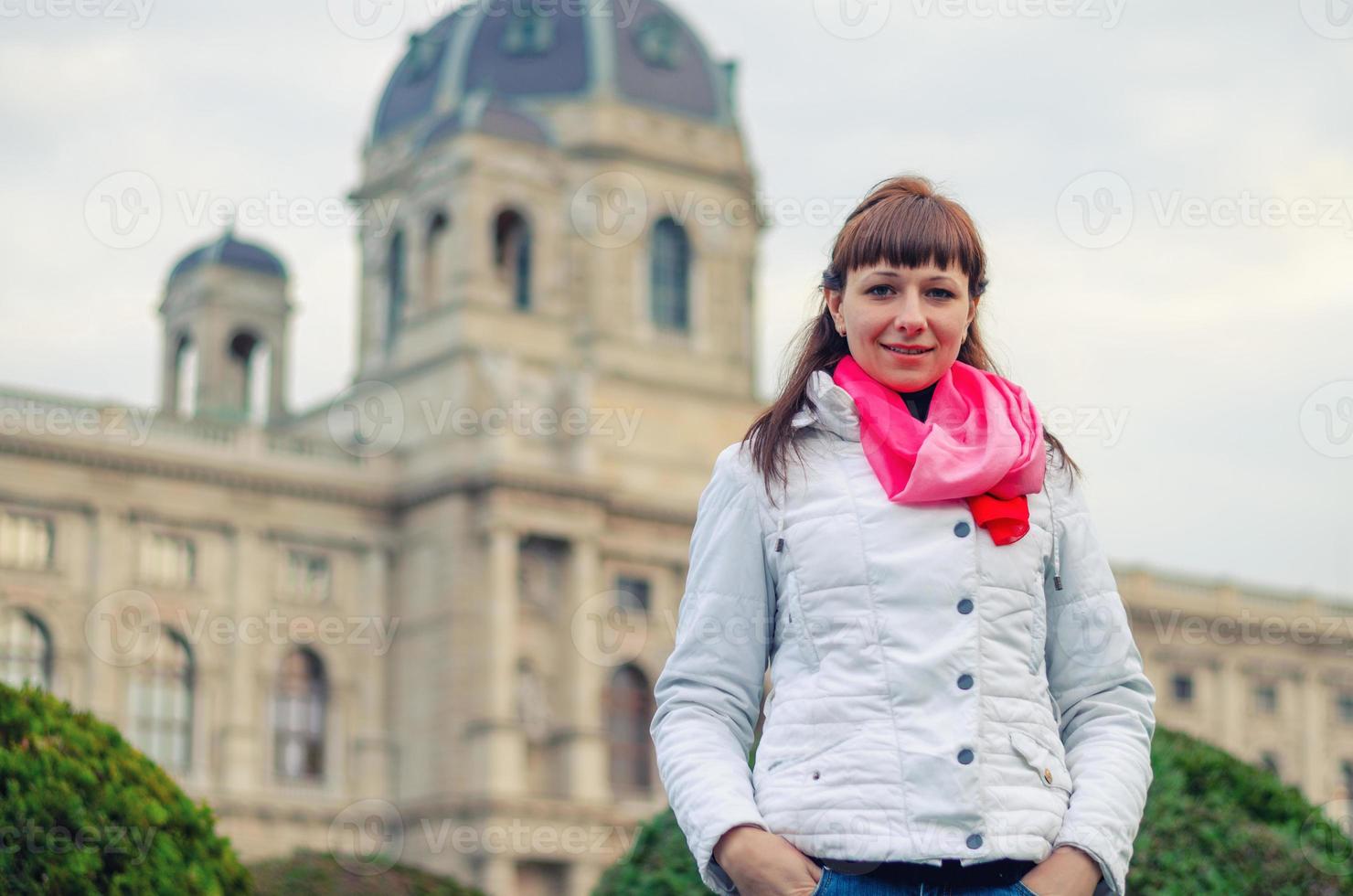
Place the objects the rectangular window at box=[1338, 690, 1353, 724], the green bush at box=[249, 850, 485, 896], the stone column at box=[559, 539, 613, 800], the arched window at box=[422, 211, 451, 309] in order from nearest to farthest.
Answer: the green bush at box=[249, 850, 485, 896], the stone column at box=[559, 539, 613, 800], the arched window at box=[422, 211, 451, 309], the rectangular window at box=[1338, 690, 1353, 724]

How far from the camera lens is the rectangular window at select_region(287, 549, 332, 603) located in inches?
1805

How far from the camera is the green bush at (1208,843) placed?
10.6 meters

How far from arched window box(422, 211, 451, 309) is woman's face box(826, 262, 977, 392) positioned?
44835mm

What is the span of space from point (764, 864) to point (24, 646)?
4031 centimetres

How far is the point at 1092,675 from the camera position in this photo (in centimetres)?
446

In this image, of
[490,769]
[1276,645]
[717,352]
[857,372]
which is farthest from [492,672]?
[857,372]

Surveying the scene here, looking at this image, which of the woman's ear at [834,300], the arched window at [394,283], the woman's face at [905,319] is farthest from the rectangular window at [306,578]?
the woman's face at [905,319]

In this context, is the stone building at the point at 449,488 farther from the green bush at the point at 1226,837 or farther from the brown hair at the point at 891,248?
the brown hair at the point at 891,248

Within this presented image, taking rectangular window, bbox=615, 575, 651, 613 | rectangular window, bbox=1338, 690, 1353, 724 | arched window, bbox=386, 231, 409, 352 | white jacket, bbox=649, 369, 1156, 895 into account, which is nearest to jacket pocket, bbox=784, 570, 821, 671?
white jacket, bbox=649, 369, 1156, 895

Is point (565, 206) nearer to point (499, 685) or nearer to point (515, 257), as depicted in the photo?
point (515, 257)

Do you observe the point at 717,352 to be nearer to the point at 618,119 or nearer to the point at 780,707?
the point at 618,119

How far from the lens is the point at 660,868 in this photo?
1123 centimetres

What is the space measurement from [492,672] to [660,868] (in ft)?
108

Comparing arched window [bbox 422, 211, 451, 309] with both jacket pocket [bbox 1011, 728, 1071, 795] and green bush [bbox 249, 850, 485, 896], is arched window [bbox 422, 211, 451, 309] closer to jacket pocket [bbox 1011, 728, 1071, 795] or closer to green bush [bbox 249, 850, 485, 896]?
green bush [bbox 249, 850, 485, 896]
